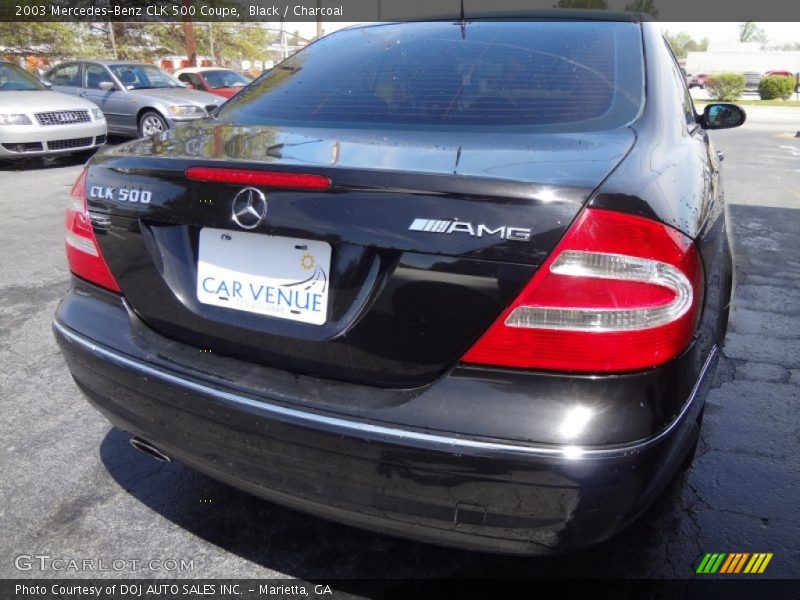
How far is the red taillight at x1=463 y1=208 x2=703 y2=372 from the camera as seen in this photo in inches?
52.5

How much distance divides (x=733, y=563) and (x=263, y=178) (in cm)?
179

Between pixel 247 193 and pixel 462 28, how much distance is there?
4.48 ft

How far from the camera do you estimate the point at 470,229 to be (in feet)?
4.45

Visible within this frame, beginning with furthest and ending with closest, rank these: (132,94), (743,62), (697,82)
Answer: (743,62) → (697,82) → (132,94)

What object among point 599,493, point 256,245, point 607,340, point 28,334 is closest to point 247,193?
point 256,245

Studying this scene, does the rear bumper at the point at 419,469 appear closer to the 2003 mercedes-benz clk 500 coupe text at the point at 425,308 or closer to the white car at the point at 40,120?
the 2003 mercedes-benz clk 500 coupe text at the point at 425,308

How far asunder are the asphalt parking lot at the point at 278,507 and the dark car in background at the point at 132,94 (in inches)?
323

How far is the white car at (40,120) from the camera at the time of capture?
8672 millimetres

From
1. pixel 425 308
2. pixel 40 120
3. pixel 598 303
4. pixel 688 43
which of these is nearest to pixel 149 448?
pixel 425 308

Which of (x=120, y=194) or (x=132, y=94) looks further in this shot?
(x=132, y=94)

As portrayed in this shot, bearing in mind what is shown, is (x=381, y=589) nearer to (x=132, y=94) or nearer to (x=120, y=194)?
(x=120, y=194)

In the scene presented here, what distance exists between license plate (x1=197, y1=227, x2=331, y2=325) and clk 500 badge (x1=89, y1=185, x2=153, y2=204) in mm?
227

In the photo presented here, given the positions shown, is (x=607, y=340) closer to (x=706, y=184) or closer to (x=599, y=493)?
(x=599, y=493)

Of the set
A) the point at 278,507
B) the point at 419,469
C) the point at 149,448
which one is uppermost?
the point at 419,469
